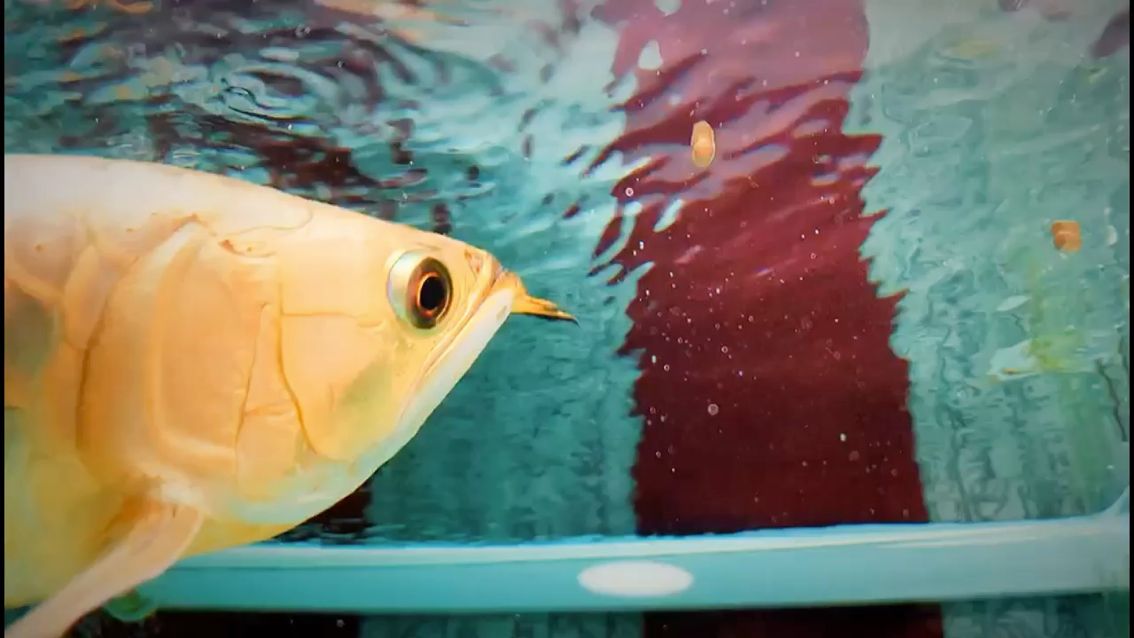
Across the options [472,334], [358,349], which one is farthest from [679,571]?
[358,349]

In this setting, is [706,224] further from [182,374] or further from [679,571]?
[182,374]

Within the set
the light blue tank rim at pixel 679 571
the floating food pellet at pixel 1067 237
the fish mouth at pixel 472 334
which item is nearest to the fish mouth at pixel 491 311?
the fish mouth at pixel 472 334

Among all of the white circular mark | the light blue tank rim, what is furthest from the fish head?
the white circular mark

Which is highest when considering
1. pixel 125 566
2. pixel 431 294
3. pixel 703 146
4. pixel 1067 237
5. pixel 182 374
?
pixel 703 146

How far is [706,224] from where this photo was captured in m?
1.26

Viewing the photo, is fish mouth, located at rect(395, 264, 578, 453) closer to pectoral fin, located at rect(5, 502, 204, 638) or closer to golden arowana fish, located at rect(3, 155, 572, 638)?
golden arowana fish, located at rect(3, 155, 572, 638)

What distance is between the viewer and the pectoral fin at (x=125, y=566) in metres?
1.02

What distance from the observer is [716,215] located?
126 cm

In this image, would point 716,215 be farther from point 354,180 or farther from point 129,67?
point 129,67

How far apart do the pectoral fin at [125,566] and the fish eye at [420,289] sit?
0.39m

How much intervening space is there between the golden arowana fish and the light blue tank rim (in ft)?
0.38

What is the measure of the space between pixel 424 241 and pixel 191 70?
19.6 inches

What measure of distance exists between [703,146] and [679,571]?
25.7 inches

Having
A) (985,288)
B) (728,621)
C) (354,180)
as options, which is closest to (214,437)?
(354,180)
